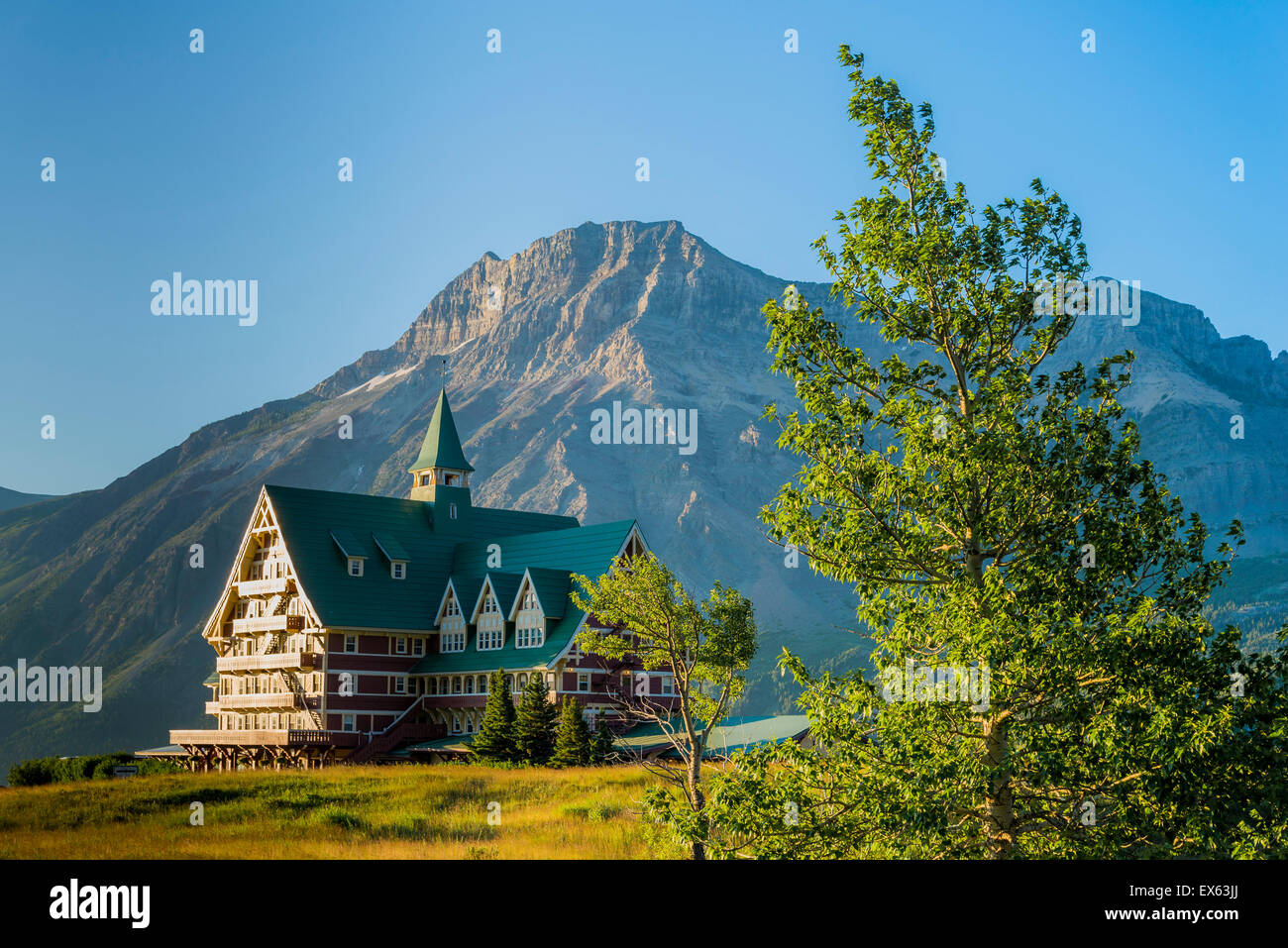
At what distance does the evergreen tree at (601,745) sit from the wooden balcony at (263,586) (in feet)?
87.8

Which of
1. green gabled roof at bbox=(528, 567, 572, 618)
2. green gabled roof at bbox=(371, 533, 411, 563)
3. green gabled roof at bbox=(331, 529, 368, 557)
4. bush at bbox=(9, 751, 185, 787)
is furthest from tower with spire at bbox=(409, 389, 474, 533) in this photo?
bush at bbox=(9, 751, 185, 787)

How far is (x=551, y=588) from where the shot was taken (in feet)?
250

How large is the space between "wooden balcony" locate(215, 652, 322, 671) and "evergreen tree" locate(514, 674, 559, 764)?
64.2 feet

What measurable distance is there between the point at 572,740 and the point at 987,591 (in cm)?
4476

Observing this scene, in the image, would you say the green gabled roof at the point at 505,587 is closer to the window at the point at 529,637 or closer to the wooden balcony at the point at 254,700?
the window at the point at 529,637

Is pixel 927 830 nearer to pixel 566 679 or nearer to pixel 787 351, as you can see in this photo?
pixel 787 351

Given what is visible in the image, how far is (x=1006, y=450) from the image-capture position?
63.2 ft

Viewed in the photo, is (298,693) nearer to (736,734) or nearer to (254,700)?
(254,700)

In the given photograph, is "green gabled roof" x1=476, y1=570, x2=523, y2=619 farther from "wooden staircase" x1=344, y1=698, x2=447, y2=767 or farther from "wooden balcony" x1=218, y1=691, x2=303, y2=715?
"wooden balcony" x1=218, y1=691, x2=303, y2=715

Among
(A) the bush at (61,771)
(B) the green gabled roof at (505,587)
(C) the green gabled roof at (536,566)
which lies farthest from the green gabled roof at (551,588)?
(A) the bush at (61,771)

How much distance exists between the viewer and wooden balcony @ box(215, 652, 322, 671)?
77.9m

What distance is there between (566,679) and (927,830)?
56588 millimetres

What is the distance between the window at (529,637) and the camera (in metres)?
74.9
